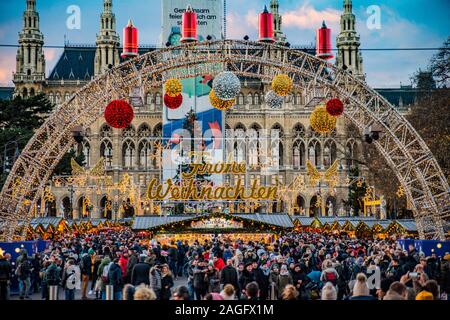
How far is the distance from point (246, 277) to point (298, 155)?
228 feet

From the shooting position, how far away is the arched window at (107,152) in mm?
83375

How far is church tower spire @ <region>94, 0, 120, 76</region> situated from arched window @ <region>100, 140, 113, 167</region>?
7.78 meters

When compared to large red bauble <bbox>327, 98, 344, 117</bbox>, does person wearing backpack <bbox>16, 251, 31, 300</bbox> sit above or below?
below

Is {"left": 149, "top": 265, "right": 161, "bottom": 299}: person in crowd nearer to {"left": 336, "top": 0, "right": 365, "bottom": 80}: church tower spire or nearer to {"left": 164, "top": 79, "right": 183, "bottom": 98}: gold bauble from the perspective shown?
{"left": 164, "top": 79, "right": 183, "bottom": 98}: gold bauble

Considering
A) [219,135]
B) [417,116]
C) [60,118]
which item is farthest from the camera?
[219,135]

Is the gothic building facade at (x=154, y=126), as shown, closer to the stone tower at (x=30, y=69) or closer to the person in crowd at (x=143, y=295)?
the stone tower at (x=30, y=69)

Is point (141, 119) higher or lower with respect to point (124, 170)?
higher

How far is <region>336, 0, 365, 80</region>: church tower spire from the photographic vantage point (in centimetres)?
8294

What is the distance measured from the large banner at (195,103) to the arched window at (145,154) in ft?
42.9

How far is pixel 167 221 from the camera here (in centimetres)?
3584

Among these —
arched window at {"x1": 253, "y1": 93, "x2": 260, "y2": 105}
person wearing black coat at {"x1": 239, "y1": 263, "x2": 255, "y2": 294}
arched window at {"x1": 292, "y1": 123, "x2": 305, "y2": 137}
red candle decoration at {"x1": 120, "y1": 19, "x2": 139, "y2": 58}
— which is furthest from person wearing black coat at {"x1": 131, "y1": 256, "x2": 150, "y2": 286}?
arched window at {"x1": 253, "y1": 93, "x2": 260, "y2": 105}
